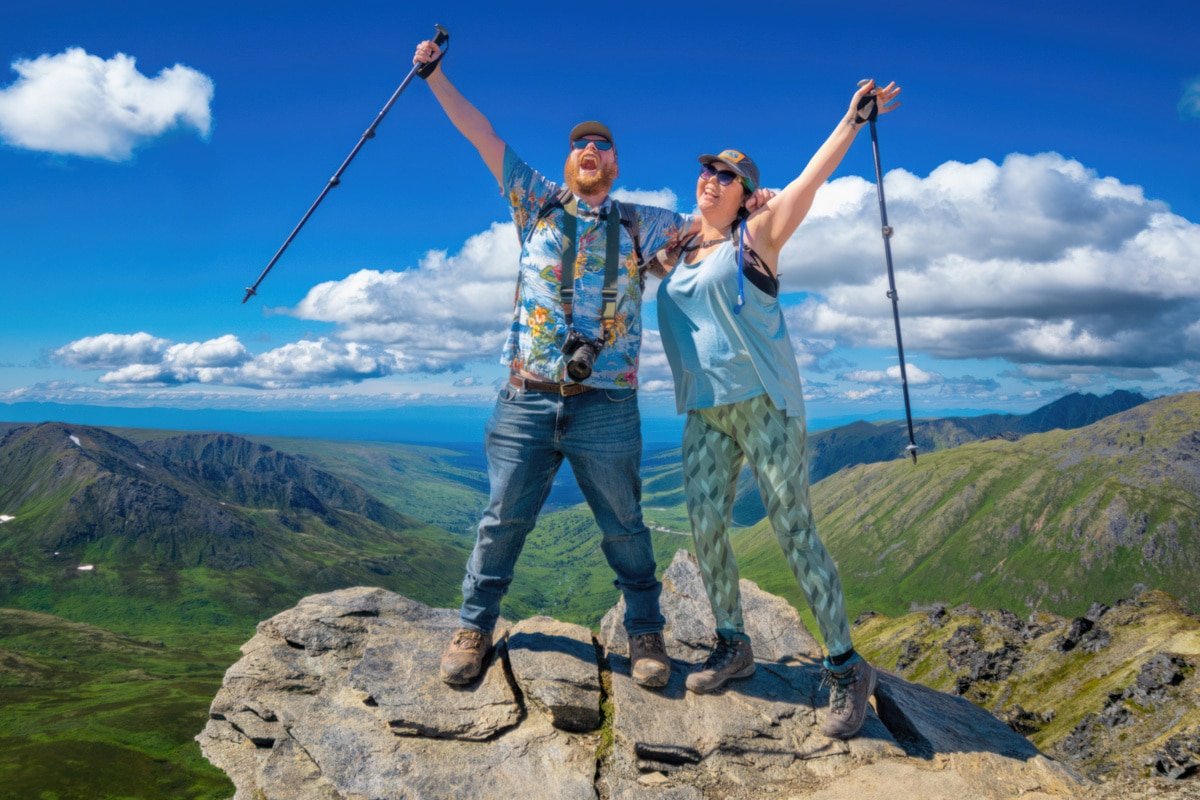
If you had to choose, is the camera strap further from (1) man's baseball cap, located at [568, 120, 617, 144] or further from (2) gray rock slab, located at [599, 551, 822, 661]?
(2) gray rock slab, located at [599, 551, 822, 661]

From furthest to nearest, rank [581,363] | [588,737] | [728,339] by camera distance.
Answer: [588,737]
[728,339]
[581,363]

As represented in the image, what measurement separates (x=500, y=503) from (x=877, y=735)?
20.2 ft

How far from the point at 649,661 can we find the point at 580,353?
15.1 ft

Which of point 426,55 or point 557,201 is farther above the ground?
point 426,55

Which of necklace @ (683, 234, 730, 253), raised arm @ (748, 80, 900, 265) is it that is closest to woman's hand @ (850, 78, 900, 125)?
raised arm @ (748, 80, 900, 265)

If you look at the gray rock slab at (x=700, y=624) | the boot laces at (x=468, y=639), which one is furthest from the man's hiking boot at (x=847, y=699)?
the boot laces at (x=468, y=639)

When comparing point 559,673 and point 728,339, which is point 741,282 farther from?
point 559,673

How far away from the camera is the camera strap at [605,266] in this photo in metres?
8.89

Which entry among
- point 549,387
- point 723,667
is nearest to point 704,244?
point 549,387

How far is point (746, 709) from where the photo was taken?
32.1 feet

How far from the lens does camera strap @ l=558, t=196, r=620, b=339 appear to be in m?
8.89

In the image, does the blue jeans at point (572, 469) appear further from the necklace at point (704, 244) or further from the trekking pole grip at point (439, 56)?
the trekking pole grip at point (439, 56)

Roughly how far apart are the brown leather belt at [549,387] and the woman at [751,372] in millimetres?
1461

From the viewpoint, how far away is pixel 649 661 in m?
9.88
